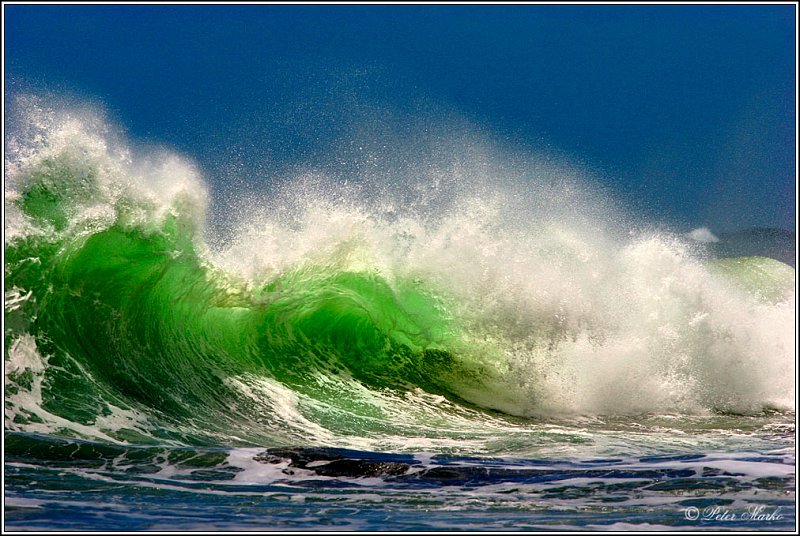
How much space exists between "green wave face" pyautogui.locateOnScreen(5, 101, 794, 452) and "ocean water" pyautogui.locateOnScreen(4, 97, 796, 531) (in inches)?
1.2

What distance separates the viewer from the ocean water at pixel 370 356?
4.70 meters

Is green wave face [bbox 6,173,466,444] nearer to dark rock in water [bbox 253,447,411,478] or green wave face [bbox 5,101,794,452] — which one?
green wave face [bbox 5,101,794,452]

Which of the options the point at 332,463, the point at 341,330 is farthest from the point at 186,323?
the point at 332,463

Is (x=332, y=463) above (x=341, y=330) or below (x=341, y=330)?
below

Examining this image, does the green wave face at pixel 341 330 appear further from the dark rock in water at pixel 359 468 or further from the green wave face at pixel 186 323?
the dark rock in water at pixel 359 468

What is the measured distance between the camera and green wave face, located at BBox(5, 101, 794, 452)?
6.86 metres

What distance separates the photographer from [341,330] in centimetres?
933

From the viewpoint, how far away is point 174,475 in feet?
16.9

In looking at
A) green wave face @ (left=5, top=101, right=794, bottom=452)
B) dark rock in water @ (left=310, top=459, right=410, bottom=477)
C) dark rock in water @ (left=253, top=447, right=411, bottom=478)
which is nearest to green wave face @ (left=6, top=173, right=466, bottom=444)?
green wave face @ (left=5, top=101, right=794, bottom=452)

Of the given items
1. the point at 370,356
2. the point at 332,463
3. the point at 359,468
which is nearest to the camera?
the point at 359,468

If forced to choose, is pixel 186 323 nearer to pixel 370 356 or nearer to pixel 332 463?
pixel 370 356

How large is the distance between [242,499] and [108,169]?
16.6 ft

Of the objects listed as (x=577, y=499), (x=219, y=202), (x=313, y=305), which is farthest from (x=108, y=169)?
(x=577, y=499)

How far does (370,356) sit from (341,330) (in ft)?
1.75
